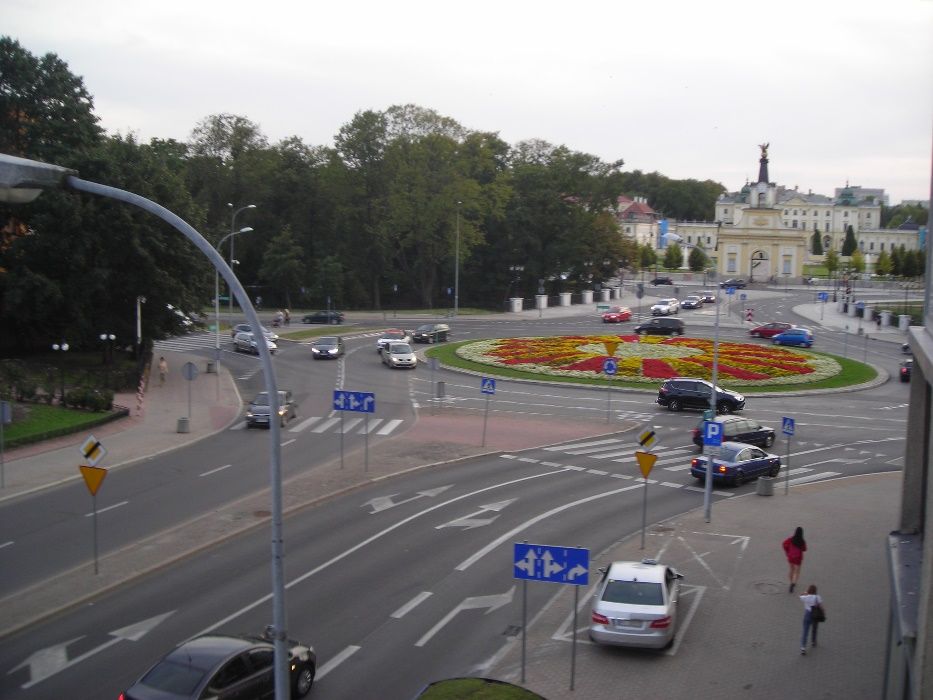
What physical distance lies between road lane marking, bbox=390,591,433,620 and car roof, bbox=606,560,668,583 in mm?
3586

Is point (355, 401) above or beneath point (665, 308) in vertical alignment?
beneath

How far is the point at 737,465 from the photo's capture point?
28.1 metres

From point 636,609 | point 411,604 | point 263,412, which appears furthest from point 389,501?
point 263,412

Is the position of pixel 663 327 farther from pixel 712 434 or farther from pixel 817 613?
pixel 817 613

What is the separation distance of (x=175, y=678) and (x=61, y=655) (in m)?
3.79

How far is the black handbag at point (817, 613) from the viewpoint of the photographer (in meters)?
15.1

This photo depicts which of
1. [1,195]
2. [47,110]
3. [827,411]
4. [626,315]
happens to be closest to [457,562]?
[1,195]

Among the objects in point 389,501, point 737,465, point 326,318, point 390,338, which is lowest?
point 389,501

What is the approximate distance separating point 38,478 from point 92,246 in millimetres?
21459

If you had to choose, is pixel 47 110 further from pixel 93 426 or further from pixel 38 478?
pixel 38 478

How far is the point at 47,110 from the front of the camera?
172 ft

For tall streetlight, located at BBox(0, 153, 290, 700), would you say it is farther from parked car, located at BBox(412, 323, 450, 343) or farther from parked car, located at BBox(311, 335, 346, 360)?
parked car, located at BBox(412, 323, 450, 343)

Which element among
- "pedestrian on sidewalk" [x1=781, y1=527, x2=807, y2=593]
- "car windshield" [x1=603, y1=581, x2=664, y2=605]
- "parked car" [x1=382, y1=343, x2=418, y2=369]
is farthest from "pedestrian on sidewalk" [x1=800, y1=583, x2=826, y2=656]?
"parked car" [x1=382, y1=343, x2=418, y2=369]

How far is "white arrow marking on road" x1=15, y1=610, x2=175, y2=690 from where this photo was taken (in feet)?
45.7
